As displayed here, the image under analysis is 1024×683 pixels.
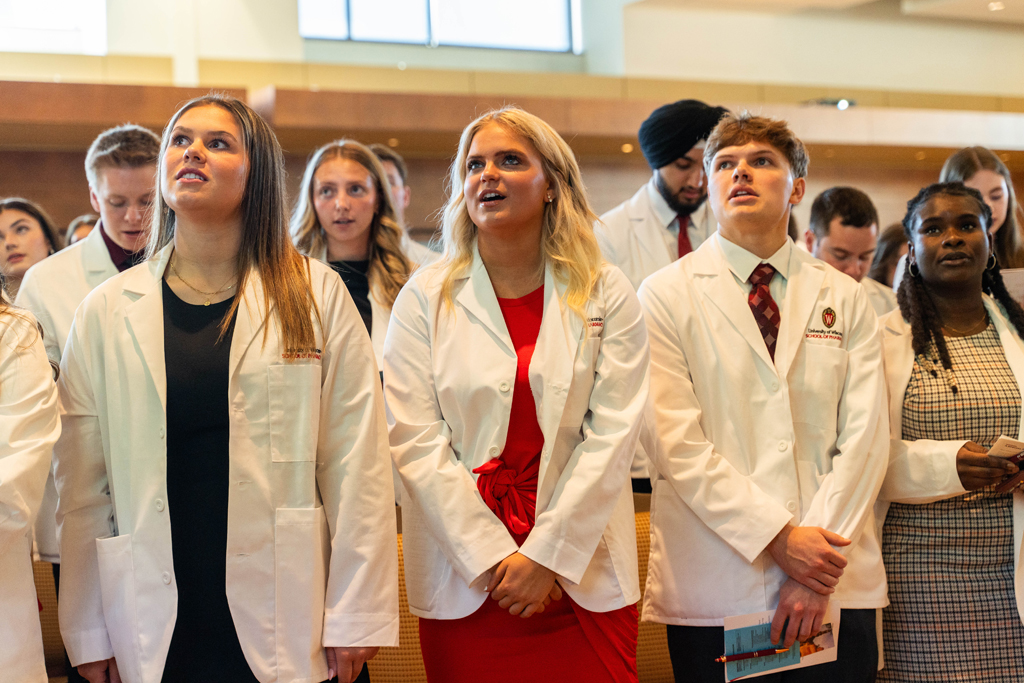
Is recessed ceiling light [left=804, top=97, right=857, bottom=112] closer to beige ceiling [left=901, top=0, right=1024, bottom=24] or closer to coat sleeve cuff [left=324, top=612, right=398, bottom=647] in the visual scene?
beige ceiling [left=901, top=0, right=1024, bottom=24]

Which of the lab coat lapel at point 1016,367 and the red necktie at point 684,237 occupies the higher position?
the red necktie at point 684,237

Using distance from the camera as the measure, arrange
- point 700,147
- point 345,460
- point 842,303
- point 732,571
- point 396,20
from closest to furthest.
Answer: point 345,460 < point 732,571 < point 842,303 < point 700,147 < point 396,20

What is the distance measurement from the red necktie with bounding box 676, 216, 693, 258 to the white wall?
248 inches

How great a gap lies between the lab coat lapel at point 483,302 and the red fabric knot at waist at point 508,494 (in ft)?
0.93

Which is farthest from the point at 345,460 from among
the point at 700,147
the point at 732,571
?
the point at 700,147

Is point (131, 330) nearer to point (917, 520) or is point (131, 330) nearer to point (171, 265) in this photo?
point (171, 265)

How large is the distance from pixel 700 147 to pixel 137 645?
265 cm

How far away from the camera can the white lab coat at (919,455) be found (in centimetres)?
243

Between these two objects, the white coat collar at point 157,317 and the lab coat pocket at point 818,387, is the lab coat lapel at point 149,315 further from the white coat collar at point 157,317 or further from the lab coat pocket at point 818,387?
the lab coat pocket at point 818,387

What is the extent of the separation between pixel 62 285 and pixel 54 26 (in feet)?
16.1

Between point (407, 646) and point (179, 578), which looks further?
point (407, 646)

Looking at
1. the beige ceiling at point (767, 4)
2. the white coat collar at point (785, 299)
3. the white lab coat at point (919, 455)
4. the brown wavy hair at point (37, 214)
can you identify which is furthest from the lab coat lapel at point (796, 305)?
the beige ceiling at point (767, 4)

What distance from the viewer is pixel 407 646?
2.74m

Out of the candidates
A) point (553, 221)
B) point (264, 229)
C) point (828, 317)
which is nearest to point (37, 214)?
point (264, 229)
